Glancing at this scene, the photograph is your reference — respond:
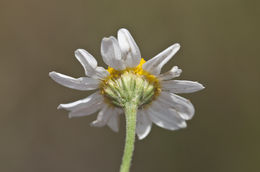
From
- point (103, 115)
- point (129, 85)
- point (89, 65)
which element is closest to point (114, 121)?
point (103, 115)

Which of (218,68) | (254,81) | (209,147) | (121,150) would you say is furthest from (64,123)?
(254,81)

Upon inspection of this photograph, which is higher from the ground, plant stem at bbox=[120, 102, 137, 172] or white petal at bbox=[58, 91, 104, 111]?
white petal at bbox=[58, 91, 104, 111]

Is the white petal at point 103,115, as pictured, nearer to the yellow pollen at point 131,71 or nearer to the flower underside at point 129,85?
the flower underside at point 129,85

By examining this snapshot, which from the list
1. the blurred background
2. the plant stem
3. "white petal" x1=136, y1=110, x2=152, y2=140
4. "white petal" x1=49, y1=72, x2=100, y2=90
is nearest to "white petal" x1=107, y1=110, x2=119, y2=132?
"white petal" x1=136, y1=110, x2=152, y2=140

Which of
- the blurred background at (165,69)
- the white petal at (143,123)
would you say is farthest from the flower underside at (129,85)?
the blurred background at (165,69)

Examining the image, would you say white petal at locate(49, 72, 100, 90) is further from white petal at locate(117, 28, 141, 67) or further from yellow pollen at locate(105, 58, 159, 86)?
white petal at locate(117, 28, 141, 67)

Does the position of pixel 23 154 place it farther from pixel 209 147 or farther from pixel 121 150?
pixel 209 147

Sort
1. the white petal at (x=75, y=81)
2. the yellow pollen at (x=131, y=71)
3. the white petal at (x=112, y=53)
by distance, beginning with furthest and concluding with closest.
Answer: the yellow pollen at (x=131, y=71) < the white petal at (x=75, y=81) < the white petal at (x=112, y=53)
